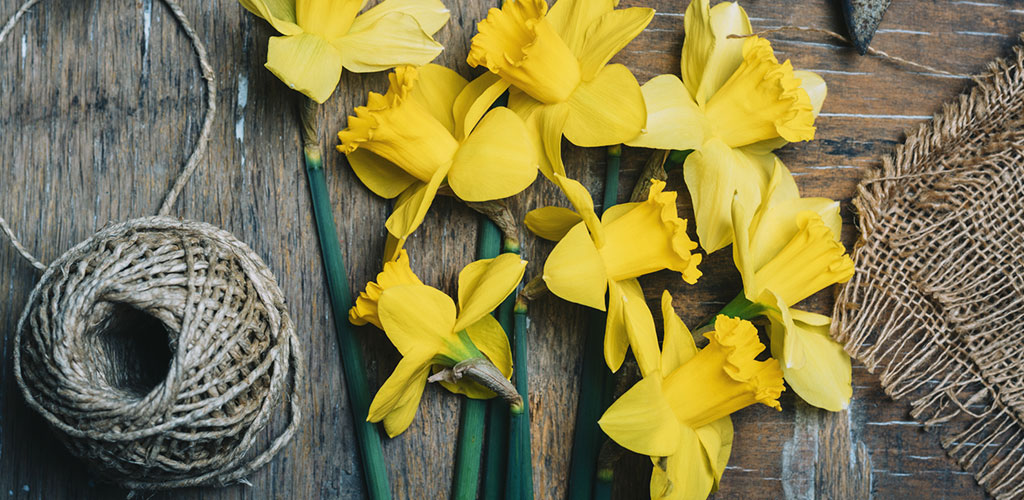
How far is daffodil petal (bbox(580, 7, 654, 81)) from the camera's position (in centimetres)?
81

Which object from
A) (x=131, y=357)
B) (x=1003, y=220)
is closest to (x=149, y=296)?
(x=131, y=357)

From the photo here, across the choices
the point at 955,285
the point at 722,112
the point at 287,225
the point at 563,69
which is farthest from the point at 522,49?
the point at 955,285

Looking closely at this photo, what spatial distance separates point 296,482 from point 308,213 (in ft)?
1.14

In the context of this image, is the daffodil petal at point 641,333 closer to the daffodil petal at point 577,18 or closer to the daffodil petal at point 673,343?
the daffodil petal at point 673,343

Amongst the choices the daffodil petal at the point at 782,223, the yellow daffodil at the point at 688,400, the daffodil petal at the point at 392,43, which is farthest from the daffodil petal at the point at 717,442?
the daffodil petal at the point at 392,43

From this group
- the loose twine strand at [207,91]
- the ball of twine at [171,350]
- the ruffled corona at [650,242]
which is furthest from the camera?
the loose twine strand at [207,91]

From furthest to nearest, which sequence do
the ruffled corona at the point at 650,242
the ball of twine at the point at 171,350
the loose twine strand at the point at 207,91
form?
the loose twine strand at the point at 207,91, the ruffled corona at the point at 650,242, the ball of twine at the point at 171,350

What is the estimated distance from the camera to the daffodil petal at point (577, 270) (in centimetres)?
77

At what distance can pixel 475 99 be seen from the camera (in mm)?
867

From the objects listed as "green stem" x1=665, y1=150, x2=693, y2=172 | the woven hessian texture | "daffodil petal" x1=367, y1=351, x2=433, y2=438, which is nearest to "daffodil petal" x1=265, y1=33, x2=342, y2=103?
"daffodil petal" x1=367, y1=351, x2=433, y2=438

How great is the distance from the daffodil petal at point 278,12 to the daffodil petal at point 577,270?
0.40 m

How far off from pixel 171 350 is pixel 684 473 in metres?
0.57

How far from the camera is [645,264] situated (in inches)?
31.9

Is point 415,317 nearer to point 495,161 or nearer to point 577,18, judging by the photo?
point 495,161
